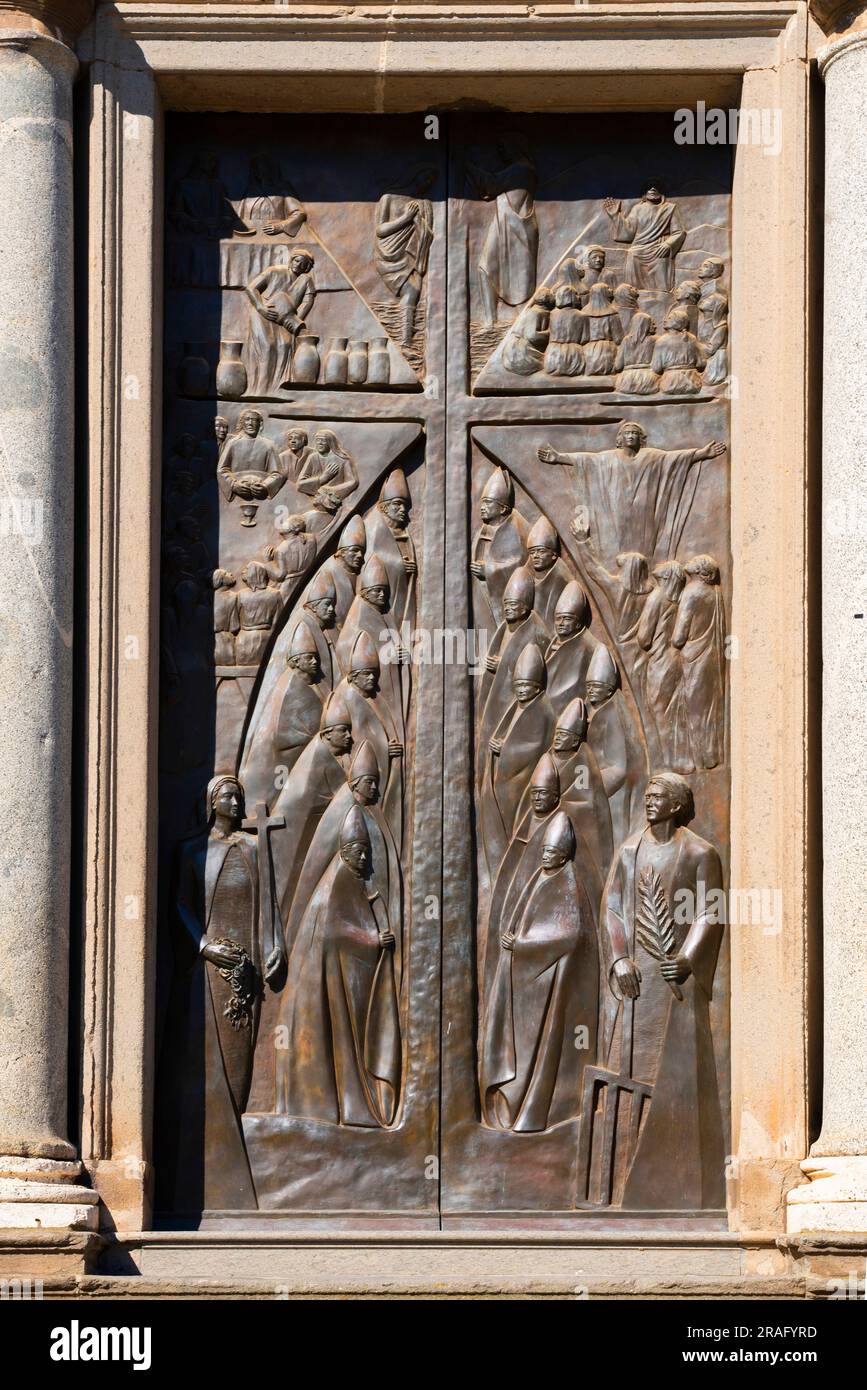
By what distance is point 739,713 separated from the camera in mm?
10781

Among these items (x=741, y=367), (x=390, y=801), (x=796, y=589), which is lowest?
(x=390, y=801)

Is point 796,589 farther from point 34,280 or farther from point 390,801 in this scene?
point 34,280

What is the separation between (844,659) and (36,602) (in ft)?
10.3

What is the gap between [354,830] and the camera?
10.9 metres

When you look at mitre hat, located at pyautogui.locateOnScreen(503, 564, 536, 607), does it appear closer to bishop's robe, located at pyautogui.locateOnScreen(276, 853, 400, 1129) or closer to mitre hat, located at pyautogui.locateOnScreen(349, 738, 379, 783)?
mitre hat, located at pyautogui.locateOnScreen(349, 738, 379, 783)

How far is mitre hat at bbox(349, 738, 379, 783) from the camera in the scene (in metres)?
10.9

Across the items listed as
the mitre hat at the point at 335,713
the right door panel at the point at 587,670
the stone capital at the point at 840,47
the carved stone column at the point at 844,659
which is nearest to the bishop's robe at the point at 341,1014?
the right door panel at the point at 587,670

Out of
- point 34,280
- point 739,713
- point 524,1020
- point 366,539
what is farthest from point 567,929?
point 34,280

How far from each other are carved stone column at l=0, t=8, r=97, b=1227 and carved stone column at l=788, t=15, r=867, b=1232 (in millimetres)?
2829

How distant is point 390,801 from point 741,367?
7.44ft

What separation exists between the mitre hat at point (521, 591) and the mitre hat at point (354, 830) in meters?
1.07

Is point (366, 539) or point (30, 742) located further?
point (366, 539)

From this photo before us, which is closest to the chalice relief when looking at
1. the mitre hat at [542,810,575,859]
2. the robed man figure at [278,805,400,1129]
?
the robed man figure at [278,805,400,1129]

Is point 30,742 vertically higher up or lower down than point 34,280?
lower down
